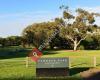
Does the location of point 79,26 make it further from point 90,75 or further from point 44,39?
point 90,75

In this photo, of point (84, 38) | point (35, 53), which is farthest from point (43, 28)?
point (35, 53)

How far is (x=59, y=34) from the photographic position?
305ft

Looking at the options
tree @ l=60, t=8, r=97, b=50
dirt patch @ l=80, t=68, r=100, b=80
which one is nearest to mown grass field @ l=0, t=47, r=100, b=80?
dirt patch @ l=80, t=68, r=100, b=80

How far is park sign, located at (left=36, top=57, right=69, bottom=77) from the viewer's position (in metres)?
21.0

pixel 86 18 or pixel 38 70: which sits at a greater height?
pixel 86 18

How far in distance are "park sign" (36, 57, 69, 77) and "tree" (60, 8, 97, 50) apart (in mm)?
65819

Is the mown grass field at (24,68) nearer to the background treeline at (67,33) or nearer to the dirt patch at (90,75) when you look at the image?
the dirt patch at (90,75)

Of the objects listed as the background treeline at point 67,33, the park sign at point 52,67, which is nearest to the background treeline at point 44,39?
the background treeline at point 67,33

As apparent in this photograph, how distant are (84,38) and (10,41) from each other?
24.4 meters

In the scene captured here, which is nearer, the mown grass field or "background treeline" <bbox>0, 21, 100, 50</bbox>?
the mown grass field

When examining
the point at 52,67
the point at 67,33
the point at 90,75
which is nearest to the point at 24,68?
the point at 52,67

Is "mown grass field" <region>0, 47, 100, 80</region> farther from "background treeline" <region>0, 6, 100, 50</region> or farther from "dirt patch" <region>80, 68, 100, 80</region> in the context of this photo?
"background treeline" <region>0, 6, 100, 50</region>

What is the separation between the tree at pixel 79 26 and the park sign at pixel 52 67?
6582 cm

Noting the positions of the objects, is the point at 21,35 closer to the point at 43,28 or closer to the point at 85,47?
the point at 43,28
